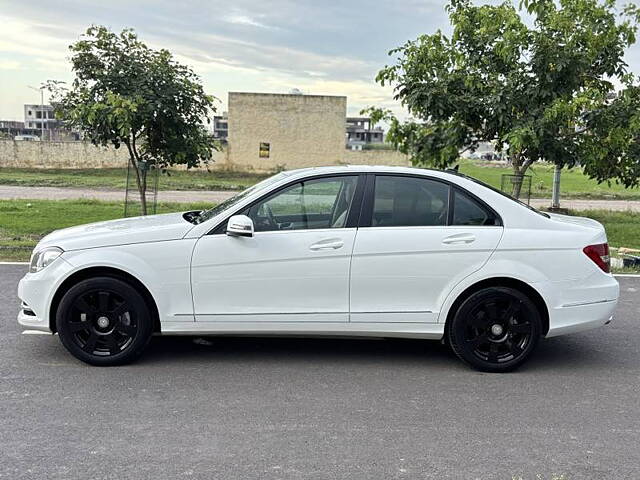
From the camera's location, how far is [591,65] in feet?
36.2

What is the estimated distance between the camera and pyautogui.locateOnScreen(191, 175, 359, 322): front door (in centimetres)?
496

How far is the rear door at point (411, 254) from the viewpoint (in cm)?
500

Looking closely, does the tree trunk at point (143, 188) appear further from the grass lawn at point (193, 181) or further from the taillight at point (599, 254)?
the grass lawn at point (193, 181)

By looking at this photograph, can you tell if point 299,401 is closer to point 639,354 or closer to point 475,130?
point 639,354

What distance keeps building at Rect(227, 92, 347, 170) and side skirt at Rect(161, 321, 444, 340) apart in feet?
110

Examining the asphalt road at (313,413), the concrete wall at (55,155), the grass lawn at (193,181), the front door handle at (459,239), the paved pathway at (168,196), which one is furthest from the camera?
the concrete wall at (55,155)

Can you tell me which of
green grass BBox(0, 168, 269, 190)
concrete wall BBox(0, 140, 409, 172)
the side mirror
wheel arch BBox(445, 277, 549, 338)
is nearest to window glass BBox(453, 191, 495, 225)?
wheel arch BBox(445, 277, 549, 338)

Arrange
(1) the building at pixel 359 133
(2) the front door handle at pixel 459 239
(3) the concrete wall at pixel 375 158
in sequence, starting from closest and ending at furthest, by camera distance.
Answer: (2) the front door handle at pixel 459 239
(3) the concrete wall at pixel 375 158
(1) the building at pixel 359 133

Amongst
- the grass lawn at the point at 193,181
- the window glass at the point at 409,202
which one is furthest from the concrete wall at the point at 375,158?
the window glass at the point at 409,202

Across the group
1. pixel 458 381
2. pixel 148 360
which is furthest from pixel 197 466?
pixel 458 381

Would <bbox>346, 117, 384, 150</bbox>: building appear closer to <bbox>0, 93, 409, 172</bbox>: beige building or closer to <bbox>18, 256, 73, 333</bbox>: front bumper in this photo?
<bbox>0, 93, 409, 172</bbox>: beige building

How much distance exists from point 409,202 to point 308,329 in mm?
1294

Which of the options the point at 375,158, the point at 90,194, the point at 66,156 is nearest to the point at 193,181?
the point at 66,156

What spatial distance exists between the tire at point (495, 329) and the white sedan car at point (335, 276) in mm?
10
